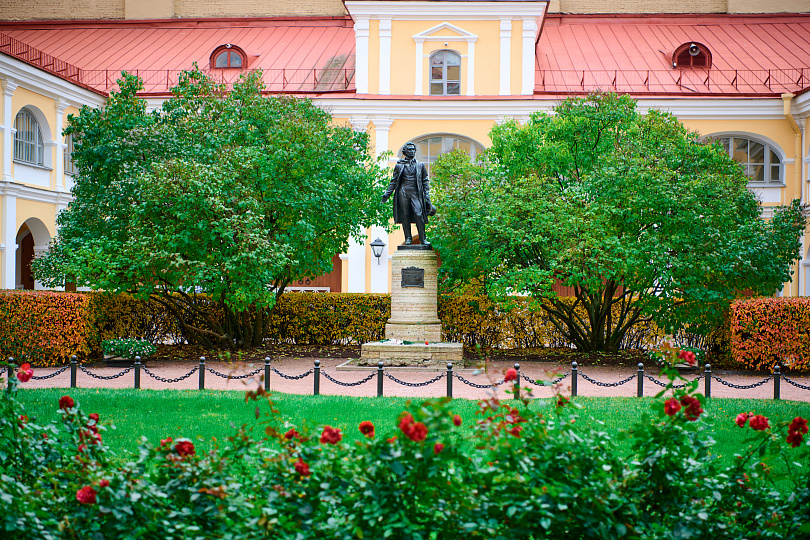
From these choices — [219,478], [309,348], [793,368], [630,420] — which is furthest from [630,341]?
[219,478]

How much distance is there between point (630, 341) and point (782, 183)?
12.8 meters

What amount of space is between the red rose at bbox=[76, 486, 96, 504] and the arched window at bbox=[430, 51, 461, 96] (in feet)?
78.3

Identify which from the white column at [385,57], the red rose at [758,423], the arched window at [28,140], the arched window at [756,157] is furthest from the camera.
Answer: the arched window at [756,157]

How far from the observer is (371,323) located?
17.0 meters

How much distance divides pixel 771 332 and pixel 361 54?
17.7 m

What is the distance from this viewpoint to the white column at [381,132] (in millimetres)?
25422

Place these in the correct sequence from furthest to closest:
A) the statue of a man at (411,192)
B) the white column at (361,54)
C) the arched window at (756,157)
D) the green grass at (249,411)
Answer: the arched window at (756,157)
the white column at (361,54)
the statue of a man at (411,192)
the green grass at (249,411)

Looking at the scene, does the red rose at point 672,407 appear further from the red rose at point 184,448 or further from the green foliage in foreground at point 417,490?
the red rose at point 184,448

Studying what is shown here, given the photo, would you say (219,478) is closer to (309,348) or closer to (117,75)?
(309,348)

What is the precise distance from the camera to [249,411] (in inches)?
338

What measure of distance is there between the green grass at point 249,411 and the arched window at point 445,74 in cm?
1822

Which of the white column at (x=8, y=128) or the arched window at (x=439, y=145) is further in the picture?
the arched window at (x=439, y=145)

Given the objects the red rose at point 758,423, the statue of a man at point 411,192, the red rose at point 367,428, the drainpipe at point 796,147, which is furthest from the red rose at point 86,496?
the drainpipe at point 796,147

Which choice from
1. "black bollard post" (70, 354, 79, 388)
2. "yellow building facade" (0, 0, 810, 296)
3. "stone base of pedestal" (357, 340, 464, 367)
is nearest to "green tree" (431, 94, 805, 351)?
"stone base of pedestal" (357, 340, 464, 367)
